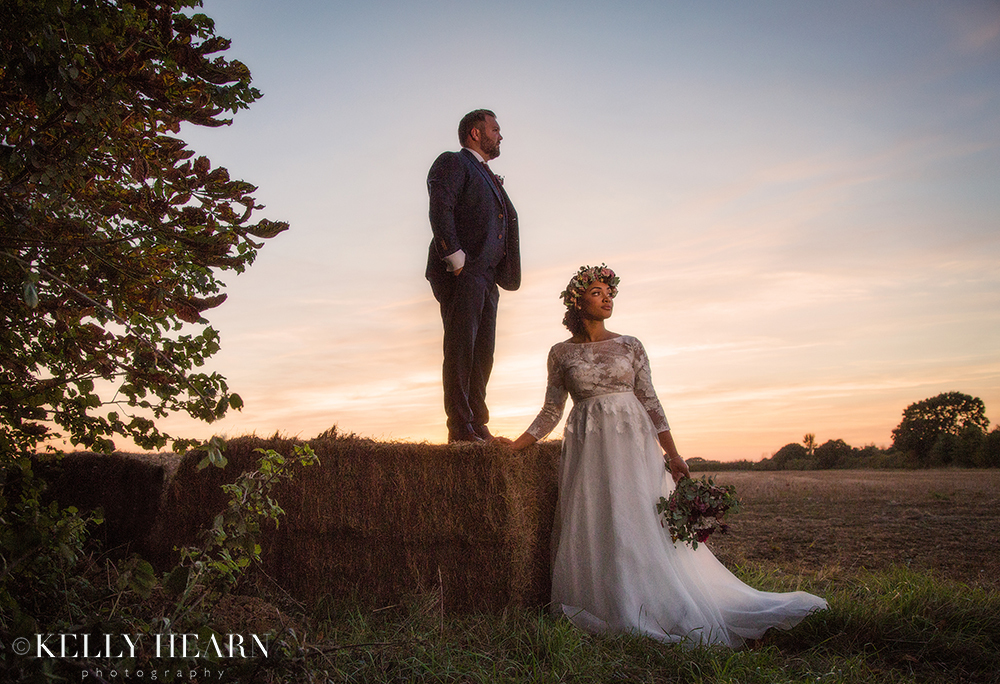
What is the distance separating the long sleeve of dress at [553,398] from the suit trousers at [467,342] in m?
0.55

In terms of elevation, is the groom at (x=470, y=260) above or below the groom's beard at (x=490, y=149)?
below

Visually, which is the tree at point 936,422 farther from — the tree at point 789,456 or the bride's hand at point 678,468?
the bride's hand at point 678,468

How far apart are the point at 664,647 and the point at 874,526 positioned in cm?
388

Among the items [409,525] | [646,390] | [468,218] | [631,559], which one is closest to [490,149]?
[468,218]

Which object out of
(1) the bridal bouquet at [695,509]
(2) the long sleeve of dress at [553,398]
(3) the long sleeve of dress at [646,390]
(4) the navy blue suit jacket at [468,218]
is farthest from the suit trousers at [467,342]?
(1) the bridal bouquet at [695,509]

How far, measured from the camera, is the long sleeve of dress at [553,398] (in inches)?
175

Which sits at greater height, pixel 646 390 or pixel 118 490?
pixel 646 390

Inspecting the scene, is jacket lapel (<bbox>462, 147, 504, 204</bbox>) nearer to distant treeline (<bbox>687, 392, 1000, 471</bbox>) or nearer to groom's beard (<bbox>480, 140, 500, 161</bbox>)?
groom's beard (<bbox>480, 140, 500, 161</bbox>)

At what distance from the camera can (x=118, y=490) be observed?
5055mm

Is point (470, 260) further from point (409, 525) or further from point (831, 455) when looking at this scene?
point (831, 455)

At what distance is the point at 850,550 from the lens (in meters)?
5.77

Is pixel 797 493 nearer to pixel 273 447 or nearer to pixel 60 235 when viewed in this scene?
pixel 273 447

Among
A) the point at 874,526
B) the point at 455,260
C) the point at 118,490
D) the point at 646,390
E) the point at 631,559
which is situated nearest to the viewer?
the point at 631,559

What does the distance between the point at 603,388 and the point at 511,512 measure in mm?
1023
